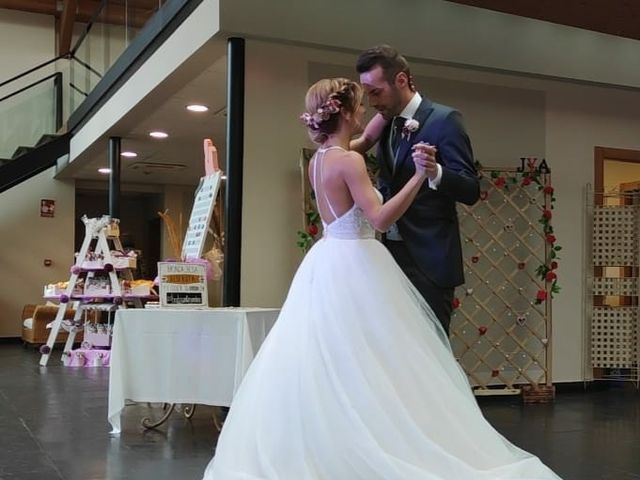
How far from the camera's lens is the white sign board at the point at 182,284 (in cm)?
332

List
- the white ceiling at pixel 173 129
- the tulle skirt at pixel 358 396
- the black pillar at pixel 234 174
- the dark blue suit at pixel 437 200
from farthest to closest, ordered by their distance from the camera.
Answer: the white ceiling at pixel 173 129, the black pillar at pixel 234 174, the tulle skirt at pixel 358 396, the dark blue suit at pixel 437 200

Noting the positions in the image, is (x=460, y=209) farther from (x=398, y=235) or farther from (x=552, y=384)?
(x=398, y=235)

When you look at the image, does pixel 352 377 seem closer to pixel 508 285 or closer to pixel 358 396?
pixel 358 396

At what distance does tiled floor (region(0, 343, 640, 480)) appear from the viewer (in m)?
2.73

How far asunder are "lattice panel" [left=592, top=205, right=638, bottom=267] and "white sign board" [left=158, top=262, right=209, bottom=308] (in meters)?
2.91

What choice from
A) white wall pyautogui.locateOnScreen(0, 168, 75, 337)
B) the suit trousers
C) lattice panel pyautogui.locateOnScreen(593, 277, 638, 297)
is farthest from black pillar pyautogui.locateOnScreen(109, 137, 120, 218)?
the suit trousers

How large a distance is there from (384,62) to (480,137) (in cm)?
310

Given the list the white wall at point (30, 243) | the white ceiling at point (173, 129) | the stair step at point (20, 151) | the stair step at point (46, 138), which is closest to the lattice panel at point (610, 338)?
Answer: the white ceiling at point (173, 129)

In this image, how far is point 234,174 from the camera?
383 centimetres

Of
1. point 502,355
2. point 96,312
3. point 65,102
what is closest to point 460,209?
point 502,355

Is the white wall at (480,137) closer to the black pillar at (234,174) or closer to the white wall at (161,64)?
the black pillar at (234,174)

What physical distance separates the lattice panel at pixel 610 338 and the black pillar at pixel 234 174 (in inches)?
103

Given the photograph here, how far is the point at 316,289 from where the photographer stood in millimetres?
2066

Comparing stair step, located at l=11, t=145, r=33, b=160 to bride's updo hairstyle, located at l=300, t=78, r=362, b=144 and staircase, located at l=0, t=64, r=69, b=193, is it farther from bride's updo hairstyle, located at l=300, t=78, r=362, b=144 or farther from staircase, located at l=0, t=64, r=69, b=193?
bride's updo hairstyle, located at l=300, t=78, r=362, b=144
